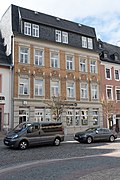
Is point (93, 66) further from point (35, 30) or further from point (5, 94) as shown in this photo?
point (5, 94)

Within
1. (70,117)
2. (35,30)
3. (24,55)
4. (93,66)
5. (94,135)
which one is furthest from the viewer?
(93,66)

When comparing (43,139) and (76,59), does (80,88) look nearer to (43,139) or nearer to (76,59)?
(76,59)

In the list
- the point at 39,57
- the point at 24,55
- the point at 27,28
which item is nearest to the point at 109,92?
the point at 39,57

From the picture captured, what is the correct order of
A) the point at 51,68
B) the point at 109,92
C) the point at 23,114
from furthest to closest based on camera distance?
the point at 109,92
the point at 51,68
the point at 23,114

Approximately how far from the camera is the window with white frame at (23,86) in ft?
96.3

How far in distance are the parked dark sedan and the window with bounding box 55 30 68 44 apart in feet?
50.4

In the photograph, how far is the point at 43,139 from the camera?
60.7 feet

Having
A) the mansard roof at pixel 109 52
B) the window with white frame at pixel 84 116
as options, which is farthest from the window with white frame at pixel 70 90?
the mansard roof at pixel 109 52

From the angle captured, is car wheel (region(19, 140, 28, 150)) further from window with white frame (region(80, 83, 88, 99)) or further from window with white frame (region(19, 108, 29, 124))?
window with white frame (region(80, 83, 88, 99))

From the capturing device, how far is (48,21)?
110ft

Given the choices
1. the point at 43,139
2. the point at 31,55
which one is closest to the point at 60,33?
the point at 31,55

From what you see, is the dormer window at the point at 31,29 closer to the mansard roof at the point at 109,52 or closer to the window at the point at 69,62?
the window at the point at 69,62

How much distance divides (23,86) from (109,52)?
1762 centimetres

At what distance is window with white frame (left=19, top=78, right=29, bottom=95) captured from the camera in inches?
1155
